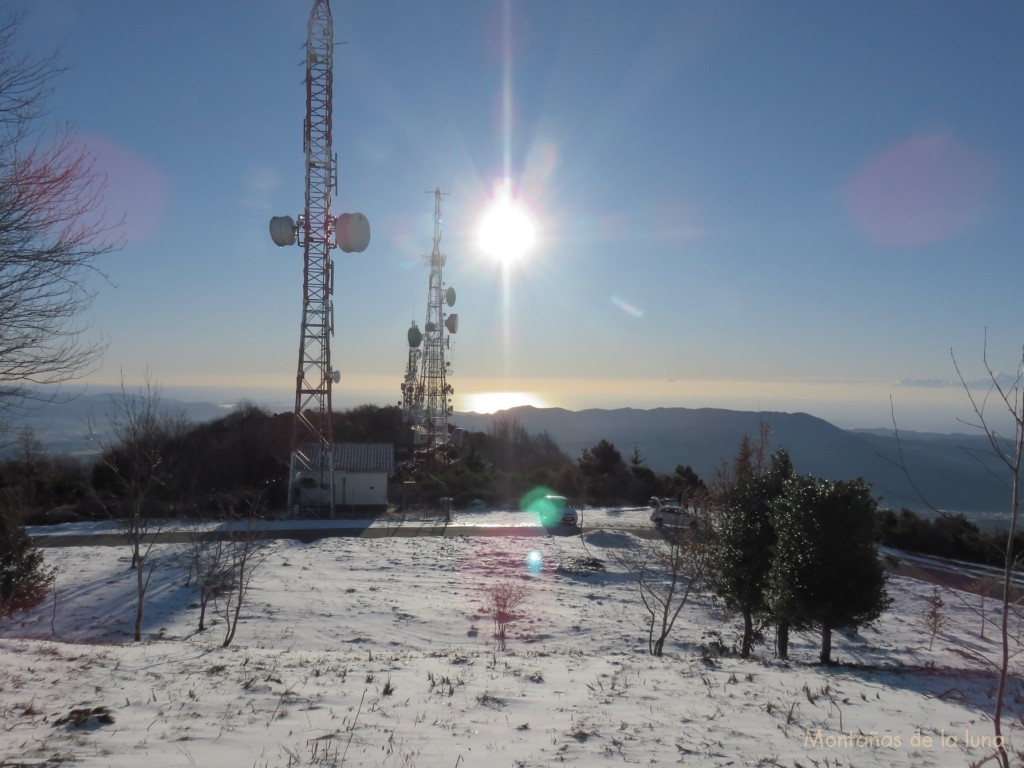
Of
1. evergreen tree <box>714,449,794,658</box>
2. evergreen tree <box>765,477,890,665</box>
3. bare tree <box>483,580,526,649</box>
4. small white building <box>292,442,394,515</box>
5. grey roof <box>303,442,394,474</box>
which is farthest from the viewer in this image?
grey roof <box>303,442,394,474</box>

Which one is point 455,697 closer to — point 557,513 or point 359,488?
point 557,513

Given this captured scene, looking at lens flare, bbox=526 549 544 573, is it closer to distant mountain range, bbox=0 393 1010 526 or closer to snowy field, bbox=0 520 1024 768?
snowy field, bbox=0 520 1024 768

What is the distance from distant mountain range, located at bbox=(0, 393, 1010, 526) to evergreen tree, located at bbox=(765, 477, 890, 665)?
62 centimetres

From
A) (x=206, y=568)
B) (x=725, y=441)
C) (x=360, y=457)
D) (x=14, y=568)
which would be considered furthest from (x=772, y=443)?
(x=725, y=441)

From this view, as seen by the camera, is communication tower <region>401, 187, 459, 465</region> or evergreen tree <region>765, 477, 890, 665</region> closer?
evergreen tree <region>765, 477, 890, 665</region>

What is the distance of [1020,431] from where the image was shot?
11.7 feet

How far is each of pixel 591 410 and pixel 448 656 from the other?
104745 mm

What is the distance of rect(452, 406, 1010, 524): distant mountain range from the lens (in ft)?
143

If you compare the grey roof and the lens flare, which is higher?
the grey roof

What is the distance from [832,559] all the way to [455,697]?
20.0ft

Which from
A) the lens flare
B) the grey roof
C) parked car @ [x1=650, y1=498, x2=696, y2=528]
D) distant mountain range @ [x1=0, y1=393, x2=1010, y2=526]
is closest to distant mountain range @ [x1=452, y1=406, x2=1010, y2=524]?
distant mountain range @ [x1=0, y1=393, x2=1010, y2=526]

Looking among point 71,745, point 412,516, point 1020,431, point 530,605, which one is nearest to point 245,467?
point 412,516

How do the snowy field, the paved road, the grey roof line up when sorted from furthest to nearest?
1. the grey roof
2. the paved road
3. the snowy field

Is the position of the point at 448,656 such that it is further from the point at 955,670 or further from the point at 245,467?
the point at 245,467
